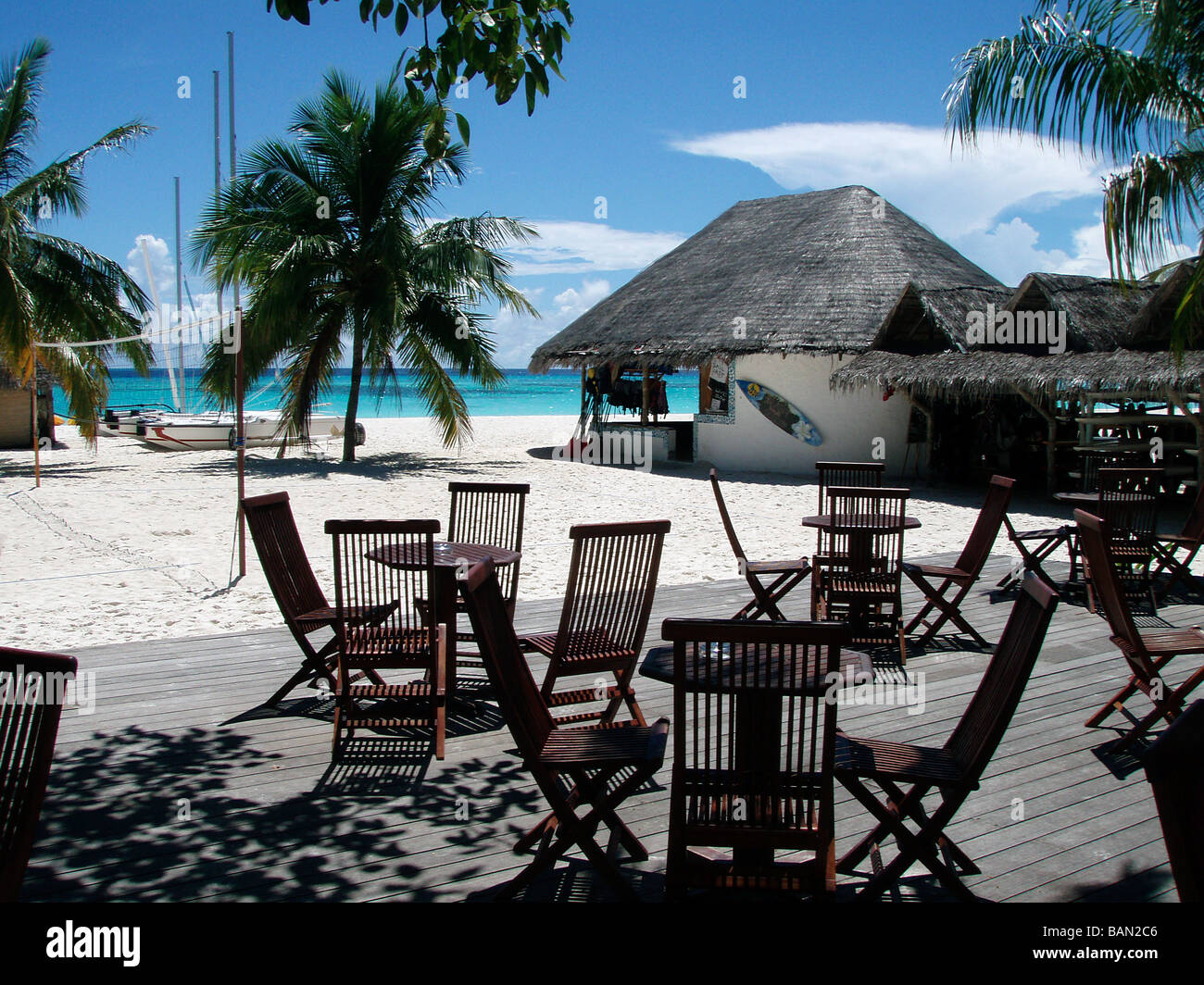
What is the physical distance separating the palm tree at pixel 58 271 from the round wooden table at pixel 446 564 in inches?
570

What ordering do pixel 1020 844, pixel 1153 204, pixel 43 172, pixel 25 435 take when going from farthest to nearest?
1. pixel 25 435
2. pixel 43 172
3. pixel 1153 204
4. pixel 1020 844

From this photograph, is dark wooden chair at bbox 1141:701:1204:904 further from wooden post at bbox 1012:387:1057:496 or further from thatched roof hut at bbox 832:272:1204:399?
wooden post at bbox 1012:387:1057:496

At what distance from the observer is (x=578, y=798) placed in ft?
10.2

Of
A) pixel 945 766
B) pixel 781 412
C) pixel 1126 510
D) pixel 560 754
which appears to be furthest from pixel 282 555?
pixel 781 412

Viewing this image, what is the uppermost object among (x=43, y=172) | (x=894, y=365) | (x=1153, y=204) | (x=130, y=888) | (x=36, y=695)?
(x=43, y=172)

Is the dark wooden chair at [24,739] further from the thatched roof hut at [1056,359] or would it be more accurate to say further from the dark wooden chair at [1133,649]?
the thatched roof hut at [1056,359]

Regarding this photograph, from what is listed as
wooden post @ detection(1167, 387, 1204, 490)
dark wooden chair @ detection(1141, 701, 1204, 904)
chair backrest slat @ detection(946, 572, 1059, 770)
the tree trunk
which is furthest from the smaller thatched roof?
dark wooden chair @ detection(1141, 701, 1204, 904)

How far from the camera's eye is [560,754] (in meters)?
3.04

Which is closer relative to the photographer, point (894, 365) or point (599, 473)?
point (894, 365)

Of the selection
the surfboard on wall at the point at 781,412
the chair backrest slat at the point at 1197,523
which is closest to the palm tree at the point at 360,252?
the surfboard on wall at the point at 781,412

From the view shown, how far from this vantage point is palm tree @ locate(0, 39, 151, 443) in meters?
17.1
